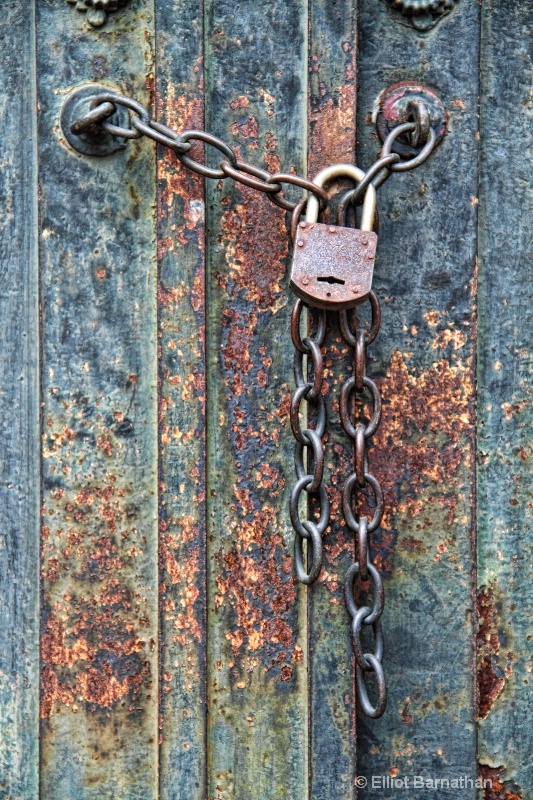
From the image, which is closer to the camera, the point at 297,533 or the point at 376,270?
the point at 297,533

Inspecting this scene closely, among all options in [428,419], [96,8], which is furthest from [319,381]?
[96,8]

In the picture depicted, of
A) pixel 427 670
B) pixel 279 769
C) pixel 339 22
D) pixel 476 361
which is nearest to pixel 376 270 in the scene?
pixel 476 361

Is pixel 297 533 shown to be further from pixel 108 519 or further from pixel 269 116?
pixel 269 116

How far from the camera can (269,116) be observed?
933mm

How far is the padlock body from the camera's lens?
0.84 m

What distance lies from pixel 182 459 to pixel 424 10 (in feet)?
2.13

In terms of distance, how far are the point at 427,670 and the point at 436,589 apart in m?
0.10

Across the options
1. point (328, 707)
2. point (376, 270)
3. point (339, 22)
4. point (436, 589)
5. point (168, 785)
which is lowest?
point (168, 785)

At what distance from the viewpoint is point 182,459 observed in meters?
0.93

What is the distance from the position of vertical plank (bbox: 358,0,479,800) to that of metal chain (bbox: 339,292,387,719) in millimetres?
65

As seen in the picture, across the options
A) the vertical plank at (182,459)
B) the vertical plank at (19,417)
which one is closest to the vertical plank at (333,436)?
the vertical plank at (182,459)

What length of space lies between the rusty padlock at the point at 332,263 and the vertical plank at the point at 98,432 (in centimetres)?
21

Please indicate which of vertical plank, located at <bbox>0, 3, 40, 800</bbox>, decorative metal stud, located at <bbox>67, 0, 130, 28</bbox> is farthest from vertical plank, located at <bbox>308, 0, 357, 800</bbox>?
vertical plank, located at <bbox>0, 3, 40, 800</bbox>

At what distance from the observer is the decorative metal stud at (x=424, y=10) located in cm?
94
